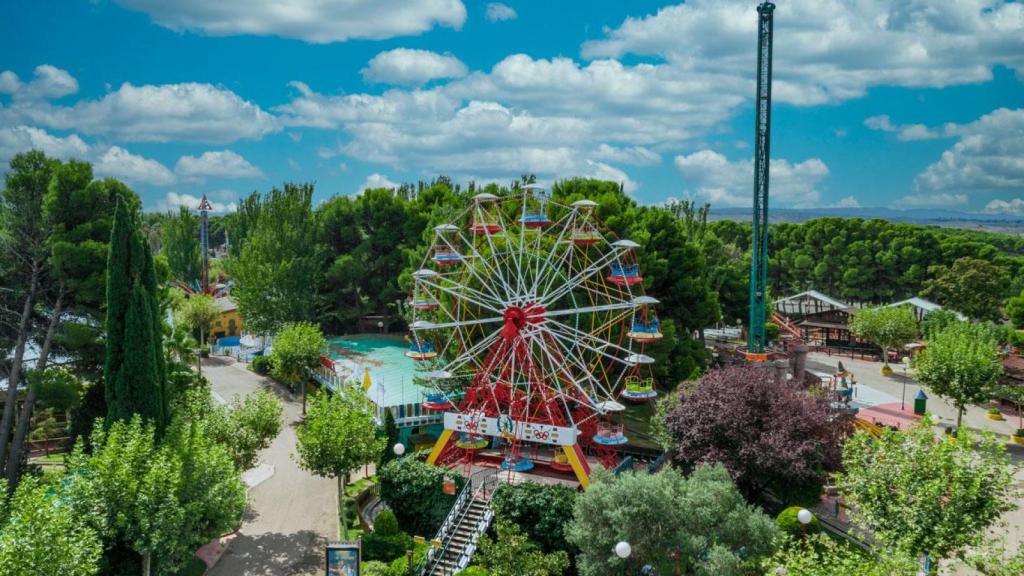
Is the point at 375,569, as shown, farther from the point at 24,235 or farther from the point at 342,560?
the point at 24,235

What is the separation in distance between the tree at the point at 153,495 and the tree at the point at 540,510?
7.91 m

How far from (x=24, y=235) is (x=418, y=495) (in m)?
18.2

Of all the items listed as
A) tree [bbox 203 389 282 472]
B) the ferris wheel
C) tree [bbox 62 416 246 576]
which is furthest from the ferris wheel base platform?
tree [bbox 62 416 246 576]

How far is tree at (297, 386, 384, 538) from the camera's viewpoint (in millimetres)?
24719

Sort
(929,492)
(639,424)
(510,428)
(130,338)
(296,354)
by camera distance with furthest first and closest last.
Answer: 1. (296,354)
2. (639,424)
3. (510,428)
4. (130,338)
5. (929,492)

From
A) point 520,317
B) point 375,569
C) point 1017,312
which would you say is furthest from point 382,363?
point 1017,312

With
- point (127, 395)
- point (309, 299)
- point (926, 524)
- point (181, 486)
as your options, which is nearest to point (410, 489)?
point (181, 486)

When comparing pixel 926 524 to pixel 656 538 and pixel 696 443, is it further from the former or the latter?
pixel 696 443

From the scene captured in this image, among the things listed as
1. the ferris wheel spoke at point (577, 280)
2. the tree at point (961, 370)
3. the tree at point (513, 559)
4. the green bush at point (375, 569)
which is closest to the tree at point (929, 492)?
the tree at point (513, 559)

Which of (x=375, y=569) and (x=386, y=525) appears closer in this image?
(x=375, y=569)

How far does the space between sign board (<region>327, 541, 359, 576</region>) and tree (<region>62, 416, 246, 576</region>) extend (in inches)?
120

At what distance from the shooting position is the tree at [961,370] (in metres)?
33.3

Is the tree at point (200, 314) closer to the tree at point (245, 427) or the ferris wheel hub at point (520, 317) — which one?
→ the tree at point (245, 427)

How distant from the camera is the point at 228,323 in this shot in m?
60.2
